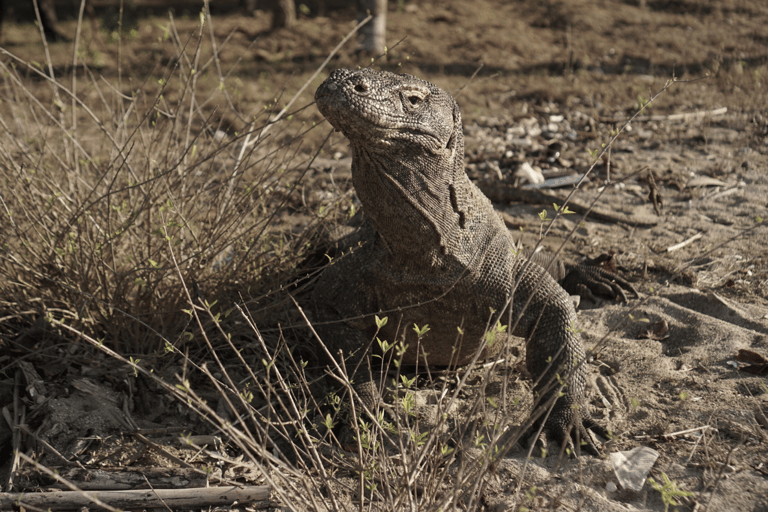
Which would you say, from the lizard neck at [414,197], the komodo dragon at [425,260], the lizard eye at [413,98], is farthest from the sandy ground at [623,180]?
the lizard eye at [413,98]

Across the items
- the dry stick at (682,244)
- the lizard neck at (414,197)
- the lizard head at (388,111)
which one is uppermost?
the lizard head at (388,111)

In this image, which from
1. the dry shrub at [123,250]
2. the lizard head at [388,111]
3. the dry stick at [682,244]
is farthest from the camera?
the dry stick at [682,244]

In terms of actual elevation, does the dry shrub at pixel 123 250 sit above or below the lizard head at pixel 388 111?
below

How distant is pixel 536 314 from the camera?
306cm

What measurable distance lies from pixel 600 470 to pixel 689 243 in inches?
101

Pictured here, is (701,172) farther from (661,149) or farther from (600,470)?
(600,470)

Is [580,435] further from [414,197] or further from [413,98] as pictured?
[413,98]

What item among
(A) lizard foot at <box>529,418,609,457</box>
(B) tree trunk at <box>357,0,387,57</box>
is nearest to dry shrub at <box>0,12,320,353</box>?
(A) lizard foot at <box>529,418,609,457</box>

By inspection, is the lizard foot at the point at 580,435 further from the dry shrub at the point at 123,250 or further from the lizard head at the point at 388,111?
the dry shrub at the point at 123,250

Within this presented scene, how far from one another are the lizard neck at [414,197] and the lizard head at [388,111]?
47 mm

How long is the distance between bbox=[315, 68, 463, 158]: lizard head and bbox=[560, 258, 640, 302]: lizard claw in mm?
1855

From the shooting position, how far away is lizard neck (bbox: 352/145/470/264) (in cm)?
264

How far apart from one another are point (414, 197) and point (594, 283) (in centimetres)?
201

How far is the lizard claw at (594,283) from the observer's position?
4.18 m
